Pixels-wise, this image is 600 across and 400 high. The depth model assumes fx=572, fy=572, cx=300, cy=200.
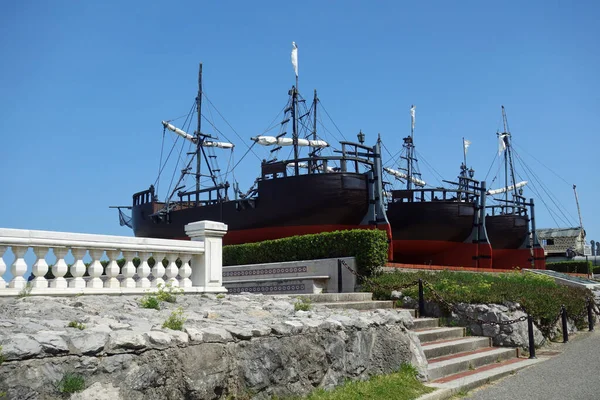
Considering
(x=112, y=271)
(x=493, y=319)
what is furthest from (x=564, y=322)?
(x=112, y=271)

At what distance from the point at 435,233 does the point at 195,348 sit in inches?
1094

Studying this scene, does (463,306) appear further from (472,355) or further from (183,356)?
(183,356)

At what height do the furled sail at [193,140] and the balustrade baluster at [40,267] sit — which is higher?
the furled sail at [193,140]

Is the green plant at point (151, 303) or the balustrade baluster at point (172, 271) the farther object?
the balustrade baluster at point (172, 271)

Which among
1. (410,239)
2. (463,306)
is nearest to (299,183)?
(410,239)

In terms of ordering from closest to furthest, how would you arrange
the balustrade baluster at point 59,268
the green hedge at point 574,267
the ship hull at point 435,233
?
1. the balustrade baluster at point 59,268
2. the ship hull at point 435,233
3. the green hedge at point 574,267

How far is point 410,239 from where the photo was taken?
3216 centimetres

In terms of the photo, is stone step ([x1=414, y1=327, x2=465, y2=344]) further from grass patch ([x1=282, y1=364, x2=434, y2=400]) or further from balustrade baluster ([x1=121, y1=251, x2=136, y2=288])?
balustrade baluster ([x1=121, y1=251, x2=136, y2=288])

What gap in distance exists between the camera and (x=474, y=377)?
31.4 ft

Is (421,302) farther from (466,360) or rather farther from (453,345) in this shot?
(466,360)

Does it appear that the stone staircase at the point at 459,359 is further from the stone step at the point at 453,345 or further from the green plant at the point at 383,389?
the green plant at the point at 383,389

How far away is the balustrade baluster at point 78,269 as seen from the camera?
813 cm

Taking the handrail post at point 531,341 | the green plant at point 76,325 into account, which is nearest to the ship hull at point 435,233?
the handrail post at point 531,341

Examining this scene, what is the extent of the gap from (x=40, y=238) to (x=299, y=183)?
61.0ft
